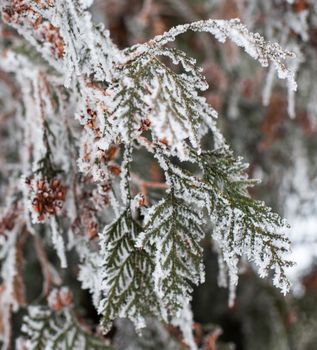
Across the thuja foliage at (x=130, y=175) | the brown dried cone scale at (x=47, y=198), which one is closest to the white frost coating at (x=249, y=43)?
the thuja foliage at (x=130, y=175)

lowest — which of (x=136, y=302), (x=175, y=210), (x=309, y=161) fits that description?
(x=136, y=302)

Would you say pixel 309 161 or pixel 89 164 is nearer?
pixel 89 164

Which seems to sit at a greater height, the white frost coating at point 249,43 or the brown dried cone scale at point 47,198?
the white frost coating at point 249,43

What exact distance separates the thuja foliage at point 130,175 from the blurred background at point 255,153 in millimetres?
1017

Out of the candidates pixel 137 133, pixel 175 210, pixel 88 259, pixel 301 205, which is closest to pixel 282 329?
pixel 301 205

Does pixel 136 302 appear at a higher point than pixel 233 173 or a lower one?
lower

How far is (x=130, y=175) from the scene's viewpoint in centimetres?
109

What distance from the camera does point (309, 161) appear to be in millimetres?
2729

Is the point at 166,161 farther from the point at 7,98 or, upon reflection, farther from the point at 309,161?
the point at 309,161

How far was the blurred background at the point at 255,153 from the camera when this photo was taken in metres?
2.35

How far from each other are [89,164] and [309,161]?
1.88 meters

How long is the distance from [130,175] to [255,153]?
5.29 feet

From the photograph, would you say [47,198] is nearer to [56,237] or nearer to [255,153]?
[56,237]

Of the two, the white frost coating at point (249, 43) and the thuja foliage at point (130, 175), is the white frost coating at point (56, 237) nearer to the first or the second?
the thuja foliage at point (130, 175)
